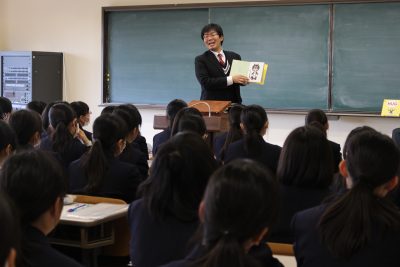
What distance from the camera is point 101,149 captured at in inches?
117

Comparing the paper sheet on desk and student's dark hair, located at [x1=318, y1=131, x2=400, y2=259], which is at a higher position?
student's dark hair, located at [x1=318, y1=131, x2=400, y2=259]

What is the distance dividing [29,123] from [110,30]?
4314 millimetres

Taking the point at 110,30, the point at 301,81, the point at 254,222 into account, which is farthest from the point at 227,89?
the point at 254,222

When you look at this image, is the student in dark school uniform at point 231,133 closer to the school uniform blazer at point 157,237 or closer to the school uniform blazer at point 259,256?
the school uniform blazer at point 157,237

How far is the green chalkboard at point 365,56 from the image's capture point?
5.99 metres

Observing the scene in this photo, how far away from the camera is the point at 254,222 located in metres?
1.23

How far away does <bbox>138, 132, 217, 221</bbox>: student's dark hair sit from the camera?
1.77 metres

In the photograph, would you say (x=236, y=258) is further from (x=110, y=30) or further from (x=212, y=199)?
(x=110, y=30)

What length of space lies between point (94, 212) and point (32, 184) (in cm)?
102

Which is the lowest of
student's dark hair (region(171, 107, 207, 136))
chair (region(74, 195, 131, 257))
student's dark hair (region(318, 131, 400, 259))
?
chair (region(74, 195, 131, 257))

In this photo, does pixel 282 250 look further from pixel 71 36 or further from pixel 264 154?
pixel 71 36

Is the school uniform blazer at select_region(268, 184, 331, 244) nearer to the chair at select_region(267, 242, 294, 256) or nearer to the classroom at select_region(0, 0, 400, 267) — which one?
the chair at select_region(267, 242, 294, 256)

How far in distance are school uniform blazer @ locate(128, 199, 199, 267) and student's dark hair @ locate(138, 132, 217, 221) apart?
34 millimetres

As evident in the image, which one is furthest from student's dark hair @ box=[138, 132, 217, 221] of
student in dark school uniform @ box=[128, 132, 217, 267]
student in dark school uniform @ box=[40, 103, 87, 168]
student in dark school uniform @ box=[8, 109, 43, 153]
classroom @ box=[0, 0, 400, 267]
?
classroom @ box=[0, 0, 400, 267]
